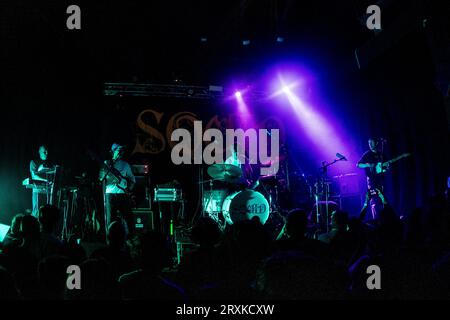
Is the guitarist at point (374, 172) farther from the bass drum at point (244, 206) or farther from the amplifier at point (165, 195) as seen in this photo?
the amplifier at point (165, 195)

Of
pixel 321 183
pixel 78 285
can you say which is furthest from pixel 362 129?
pixel 78 285

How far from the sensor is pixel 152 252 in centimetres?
308

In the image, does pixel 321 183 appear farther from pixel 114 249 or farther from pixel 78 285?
pixel 78 285

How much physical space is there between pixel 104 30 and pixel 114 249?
269 inches

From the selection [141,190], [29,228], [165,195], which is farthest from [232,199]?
[29,228]

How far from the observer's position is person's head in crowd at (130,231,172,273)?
304 cm

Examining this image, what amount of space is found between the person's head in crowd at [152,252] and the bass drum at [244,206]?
211 inches

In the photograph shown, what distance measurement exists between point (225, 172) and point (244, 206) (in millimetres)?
779

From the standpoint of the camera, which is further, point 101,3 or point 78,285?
point 101,3

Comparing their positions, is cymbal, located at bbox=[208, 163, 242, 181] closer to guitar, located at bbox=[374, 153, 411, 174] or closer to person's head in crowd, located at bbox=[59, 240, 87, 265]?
guitar, located at bbox=[374, 153, 411, 174]

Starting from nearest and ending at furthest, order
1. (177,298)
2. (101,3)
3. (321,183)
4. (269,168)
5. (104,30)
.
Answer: (177,298) → (101,3) → (104,30) → (321,183) → (269,168)

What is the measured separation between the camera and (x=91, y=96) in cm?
1059

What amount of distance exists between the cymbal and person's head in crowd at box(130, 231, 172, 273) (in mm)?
5279

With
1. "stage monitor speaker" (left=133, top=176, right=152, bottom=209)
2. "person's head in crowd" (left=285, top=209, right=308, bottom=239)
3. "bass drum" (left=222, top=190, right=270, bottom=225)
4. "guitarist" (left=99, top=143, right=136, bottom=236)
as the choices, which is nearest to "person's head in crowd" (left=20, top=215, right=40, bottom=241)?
"person's head in crowd" (left=285, top=209, right=308, bottom=239)
